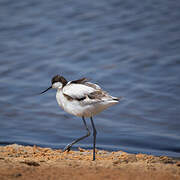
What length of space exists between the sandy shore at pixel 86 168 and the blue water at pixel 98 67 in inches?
60.7

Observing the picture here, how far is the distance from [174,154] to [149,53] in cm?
518

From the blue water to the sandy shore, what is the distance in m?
1.54

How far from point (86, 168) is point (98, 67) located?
6463mm

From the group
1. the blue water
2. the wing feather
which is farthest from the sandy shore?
the blue water

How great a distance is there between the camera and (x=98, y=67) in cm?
1178

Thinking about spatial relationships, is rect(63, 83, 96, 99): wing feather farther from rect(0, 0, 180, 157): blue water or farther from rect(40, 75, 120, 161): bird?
rect(0, 0, 180, 157): blue water

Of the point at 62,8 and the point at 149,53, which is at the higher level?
the point at 62,8

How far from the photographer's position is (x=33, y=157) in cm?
648

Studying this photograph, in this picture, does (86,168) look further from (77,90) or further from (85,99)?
(77,90)

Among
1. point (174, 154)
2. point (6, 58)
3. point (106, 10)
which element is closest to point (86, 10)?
point (106, 10)

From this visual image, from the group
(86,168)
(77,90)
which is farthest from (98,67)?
(86,168)

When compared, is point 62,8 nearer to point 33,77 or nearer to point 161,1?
point 161,1

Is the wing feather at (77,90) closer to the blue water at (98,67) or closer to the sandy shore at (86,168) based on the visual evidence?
the sandy shore at (86,168)

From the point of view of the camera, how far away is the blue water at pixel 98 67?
28.2ft
